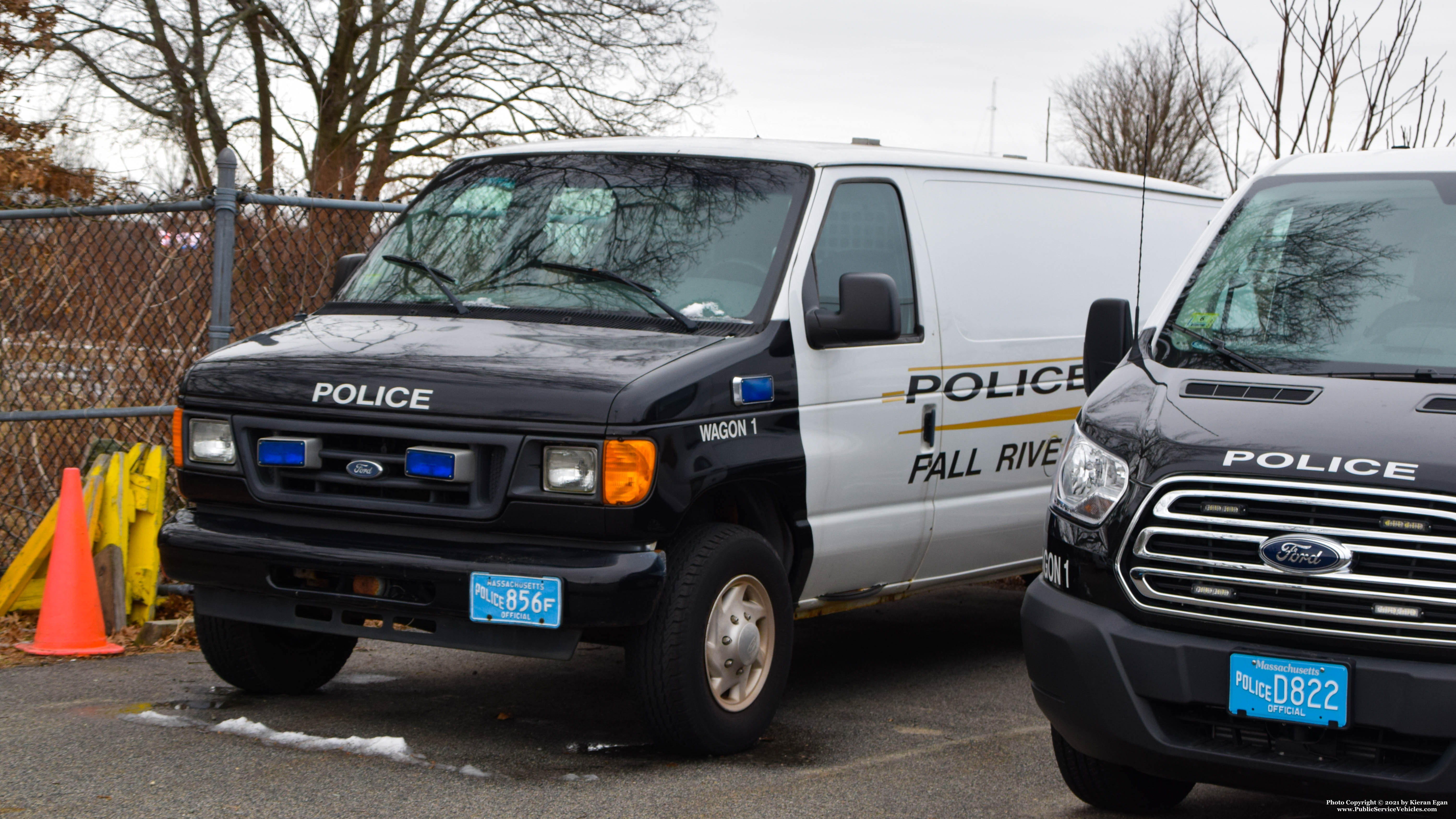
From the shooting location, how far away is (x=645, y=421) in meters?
4.77

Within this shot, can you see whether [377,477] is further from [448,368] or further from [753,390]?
[753,390]

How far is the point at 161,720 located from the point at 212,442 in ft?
3.37

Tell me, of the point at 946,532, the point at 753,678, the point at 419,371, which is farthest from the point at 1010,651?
the point at 419,371

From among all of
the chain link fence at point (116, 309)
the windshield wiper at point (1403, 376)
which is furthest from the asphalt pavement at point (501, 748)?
the chain link fence at point (116, 309)

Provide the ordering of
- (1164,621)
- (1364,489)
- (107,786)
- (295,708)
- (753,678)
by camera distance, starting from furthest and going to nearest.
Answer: (295,708)
(753,678)
(107,786)
(1164,621)
(1364,489)

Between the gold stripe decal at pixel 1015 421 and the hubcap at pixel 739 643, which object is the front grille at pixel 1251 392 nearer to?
the hubcap at pixel 739 643

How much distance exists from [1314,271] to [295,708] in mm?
3804

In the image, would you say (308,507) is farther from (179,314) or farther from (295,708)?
(179,314)

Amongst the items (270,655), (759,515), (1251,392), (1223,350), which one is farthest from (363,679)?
(1251,392)

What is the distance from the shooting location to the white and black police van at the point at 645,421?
481 cm

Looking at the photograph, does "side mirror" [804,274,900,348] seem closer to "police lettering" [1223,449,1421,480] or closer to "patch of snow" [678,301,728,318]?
"patch of snow" [678,301,728,318]

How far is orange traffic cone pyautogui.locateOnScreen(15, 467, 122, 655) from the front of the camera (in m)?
6.61

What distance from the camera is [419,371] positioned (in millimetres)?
4977

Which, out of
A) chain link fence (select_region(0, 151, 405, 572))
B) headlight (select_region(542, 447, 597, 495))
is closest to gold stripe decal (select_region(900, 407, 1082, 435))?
headlight (select_region(542, 447, 597, 495))
